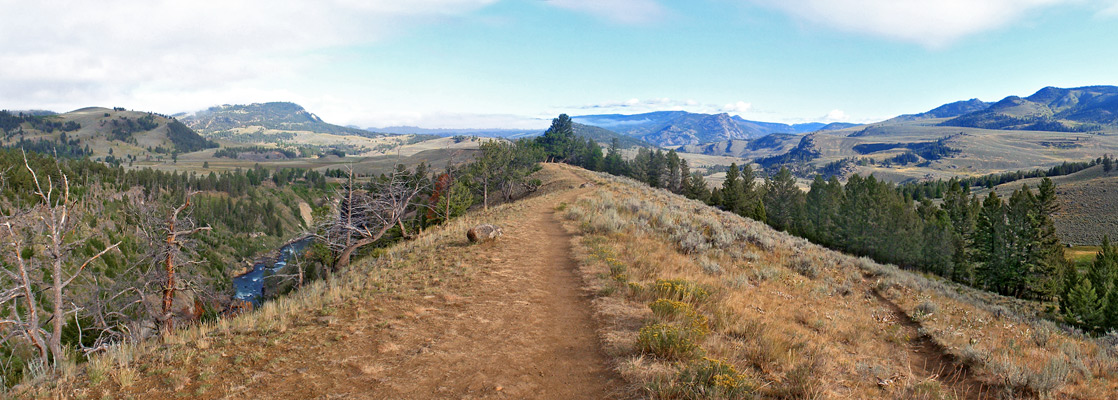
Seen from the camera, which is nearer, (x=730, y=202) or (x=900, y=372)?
(x=900, y=372)

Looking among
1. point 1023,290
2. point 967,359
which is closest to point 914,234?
point 1023,290

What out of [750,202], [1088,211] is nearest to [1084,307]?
[750,202]

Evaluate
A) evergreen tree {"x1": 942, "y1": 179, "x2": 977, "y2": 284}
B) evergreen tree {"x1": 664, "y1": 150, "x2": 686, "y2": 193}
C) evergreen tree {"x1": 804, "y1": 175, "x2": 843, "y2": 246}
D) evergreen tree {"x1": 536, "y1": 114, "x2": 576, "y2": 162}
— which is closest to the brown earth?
evergreen tree {"x1": 804, "y1": 175, "x2": 843, "y2": 246}

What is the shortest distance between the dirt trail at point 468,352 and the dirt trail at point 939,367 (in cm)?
583

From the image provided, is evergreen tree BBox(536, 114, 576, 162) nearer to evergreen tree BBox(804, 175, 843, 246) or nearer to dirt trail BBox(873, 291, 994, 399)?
evergreen tree BBox(804, 175, 843, 246)

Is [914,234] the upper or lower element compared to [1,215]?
lower

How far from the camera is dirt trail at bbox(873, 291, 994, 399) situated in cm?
798

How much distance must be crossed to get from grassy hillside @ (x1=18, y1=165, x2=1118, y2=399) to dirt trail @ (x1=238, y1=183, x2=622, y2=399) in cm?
5

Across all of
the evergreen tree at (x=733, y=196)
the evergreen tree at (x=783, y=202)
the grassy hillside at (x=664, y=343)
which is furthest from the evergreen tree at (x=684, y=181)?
the grassy hillside at (x=664, y=343)

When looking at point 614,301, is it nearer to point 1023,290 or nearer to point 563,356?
point 563,356

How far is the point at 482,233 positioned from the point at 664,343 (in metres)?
12.2

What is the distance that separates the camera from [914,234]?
194ft

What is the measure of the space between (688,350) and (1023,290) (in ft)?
216

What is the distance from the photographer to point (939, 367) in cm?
937
